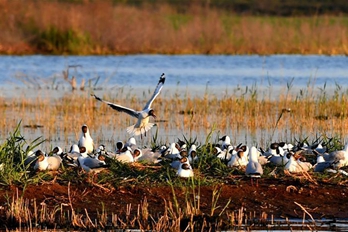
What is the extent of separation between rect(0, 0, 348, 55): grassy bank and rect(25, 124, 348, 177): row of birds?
80.0 feet

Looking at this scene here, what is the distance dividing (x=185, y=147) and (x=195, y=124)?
462 centimetres

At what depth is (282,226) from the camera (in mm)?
10211

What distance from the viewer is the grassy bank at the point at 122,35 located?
37.8 meters

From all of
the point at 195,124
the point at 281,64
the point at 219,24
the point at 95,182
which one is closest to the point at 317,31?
the point at 219,24

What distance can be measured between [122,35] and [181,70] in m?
6.96

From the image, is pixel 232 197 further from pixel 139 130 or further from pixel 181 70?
pixel 181 70

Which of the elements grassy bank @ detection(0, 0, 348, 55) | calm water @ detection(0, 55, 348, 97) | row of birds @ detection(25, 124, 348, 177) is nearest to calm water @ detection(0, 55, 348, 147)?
calm water @ detection(0, 55, 348, 97)

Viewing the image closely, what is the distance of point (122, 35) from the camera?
38469 millimetres

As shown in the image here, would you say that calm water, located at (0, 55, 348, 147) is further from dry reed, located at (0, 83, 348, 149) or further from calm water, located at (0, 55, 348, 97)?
dry reed, located at (0, 83, 348, 149)

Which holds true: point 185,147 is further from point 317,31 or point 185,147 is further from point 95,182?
point 317,31

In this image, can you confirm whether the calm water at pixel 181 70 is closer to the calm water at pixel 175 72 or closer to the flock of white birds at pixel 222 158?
the calm water at pixel 175 72

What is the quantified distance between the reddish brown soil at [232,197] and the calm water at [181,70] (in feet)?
45.5

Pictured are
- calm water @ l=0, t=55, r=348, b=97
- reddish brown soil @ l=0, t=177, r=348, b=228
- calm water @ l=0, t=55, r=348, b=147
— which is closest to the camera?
reddish brown soil @ l=0, t=177, r=348, b=228

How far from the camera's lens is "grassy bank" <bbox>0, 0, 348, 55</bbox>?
3781cm
